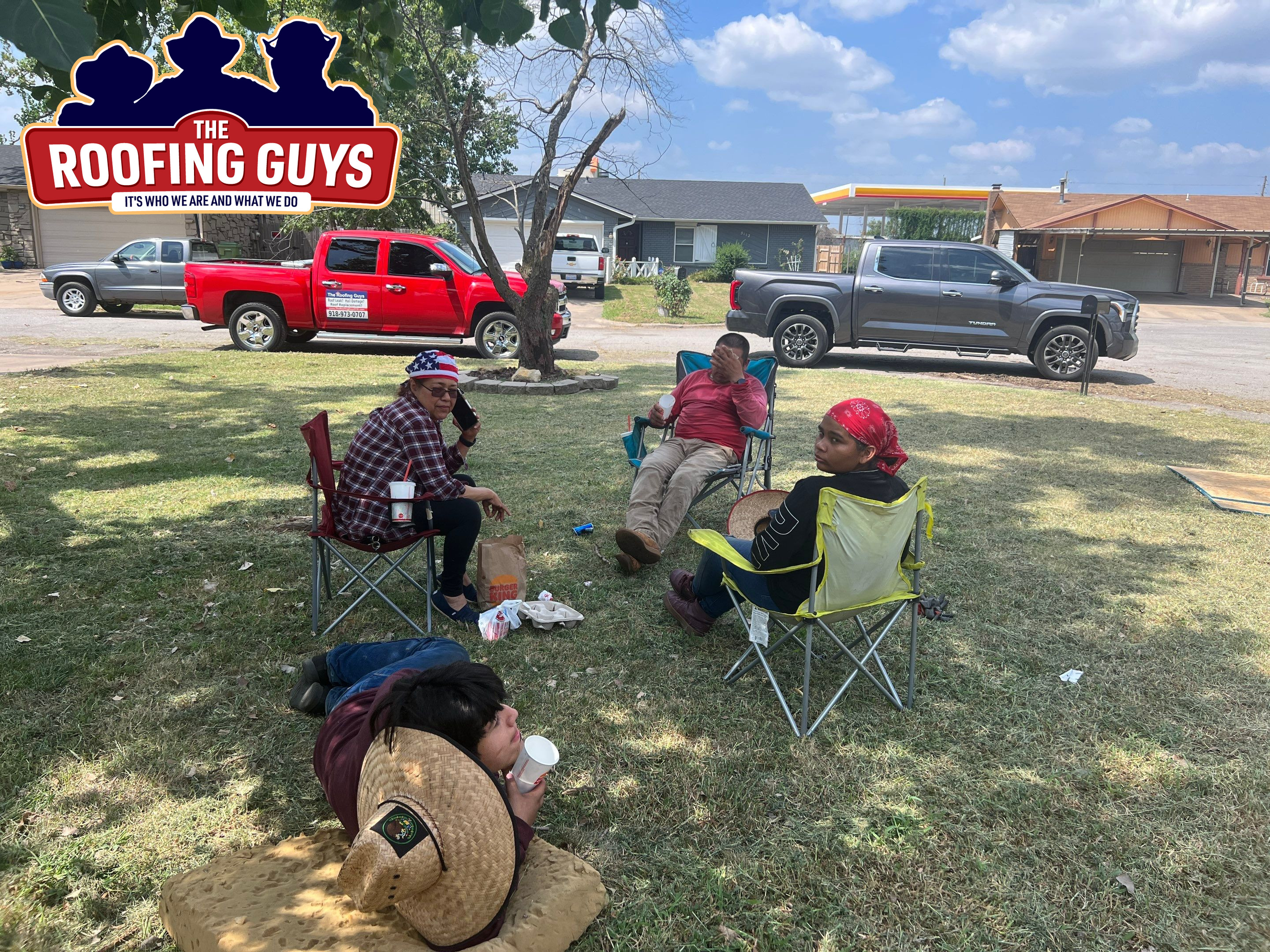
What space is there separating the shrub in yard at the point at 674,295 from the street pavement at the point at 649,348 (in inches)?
79.4

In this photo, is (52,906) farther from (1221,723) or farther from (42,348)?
(42,348)

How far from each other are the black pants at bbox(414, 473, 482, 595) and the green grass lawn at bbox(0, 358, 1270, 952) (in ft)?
0.77

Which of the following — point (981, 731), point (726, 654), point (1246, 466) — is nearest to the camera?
point (981, 731)

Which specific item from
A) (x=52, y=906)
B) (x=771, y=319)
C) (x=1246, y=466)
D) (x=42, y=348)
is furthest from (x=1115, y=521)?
(x=42, y=348)

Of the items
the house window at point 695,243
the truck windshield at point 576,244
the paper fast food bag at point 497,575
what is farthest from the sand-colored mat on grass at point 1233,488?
the house window at point 695,243

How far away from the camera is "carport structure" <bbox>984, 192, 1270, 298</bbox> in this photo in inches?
1214

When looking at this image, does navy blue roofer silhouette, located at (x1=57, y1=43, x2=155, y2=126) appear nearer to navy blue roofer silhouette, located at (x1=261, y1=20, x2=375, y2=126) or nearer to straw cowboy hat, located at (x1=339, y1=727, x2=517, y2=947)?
navy blue roofer silhouette, located at (x1=261, y1=20, x2=375, y2=126)

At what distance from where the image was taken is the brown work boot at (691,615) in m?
3.81

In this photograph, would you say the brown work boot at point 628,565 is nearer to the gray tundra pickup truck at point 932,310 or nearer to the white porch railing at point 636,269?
the gray tundra pickup truck at point 932,310

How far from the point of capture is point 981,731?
315 cm

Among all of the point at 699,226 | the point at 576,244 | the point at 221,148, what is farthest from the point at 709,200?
the point at 221,148

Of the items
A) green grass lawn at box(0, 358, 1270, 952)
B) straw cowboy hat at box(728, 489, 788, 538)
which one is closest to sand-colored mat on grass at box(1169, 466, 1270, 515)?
green grass lawn at box(0, 358, 1270, 952)

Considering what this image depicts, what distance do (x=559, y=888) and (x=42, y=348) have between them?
1324 cm

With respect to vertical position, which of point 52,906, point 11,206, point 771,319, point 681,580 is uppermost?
point 11,206
